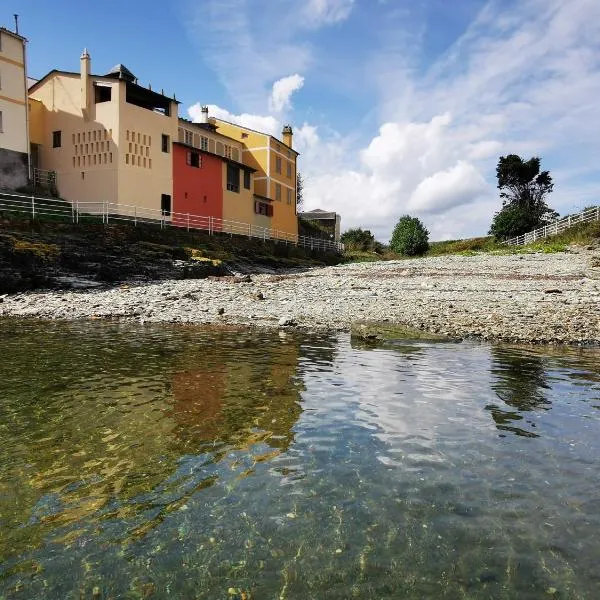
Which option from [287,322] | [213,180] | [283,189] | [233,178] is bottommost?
[287,322]

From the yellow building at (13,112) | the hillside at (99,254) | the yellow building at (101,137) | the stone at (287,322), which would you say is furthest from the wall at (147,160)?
the stone at (287,322)

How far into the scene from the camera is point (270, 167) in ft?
174

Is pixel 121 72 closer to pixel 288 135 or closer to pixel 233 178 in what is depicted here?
pixel 233 178

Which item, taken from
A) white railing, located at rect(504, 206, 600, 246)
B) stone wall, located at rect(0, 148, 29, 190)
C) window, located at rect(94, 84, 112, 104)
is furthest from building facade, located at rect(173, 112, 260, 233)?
white railing, located at rect(504, 206, 600, 246)

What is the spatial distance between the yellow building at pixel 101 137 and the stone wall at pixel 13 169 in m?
3.21

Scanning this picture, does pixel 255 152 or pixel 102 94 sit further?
Result: pixel 255 152

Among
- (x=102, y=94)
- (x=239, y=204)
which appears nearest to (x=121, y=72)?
(x=102, y=94)

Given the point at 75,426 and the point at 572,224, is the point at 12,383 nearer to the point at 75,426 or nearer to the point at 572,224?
the point at 75,426

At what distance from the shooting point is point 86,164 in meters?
36.2

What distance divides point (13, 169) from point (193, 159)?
13868 millimetres

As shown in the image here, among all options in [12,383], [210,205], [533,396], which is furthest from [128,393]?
[210,205]

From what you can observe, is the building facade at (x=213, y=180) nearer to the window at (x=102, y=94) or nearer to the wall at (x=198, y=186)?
the wall at (x=198, y=186)

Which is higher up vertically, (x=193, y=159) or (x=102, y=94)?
(x=102, y=94)

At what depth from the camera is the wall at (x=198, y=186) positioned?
131 ft
